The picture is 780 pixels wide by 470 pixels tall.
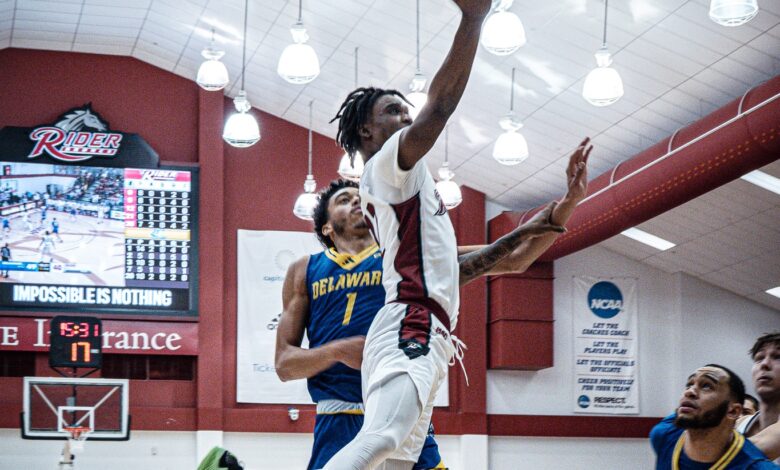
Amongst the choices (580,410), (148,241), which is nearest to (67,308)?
(148,241)

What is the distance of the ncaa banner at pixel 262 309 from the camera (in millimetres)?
16266

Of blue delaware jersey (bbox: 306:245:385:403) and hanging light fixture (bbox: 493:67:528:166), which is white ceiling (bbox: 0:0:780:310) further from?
blue delaware jersey (bbox: 306:245:385:403)

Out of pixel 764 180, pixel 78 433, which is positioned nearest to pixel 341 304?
pixel 78 433

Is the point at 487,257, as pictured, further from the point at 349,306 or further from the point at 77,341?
the point at 77,341

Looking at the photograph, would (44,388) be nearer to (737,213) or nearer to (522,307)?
(522,307)

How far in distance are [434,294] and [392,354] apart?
0.25m

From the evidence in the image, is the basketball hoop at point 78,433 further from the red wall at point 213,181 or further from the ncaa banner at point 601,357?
the ncaa banner at point 601,357

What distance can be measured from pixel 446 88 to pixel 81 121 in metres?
13.6

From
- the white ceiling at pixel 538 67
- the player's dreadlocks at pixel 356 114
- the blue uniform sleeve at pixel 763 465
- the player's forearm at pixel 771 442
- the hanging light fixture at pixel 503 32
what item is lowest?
the blue uniform sleeve at pixel 763 465

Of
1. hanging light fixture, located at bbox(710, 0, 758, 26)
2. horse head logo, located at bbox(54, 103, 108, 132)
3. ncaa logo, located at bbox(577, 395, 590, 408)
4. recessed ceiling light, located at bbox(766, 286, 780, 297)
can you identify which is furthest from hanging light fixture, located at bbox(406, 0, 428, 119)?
recessed ceiling light, located at bbox(766, 286, 780, 297)

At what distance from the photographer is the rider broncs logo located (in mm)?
15898

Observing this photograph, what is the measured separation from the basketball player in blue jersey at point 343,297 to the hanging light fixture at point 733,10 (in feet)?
13.7

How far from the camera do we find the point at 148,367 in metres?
16.1

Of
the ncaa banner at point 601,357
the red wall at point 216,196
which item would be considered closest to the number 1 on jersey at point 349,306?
the red wall at point 216,196
